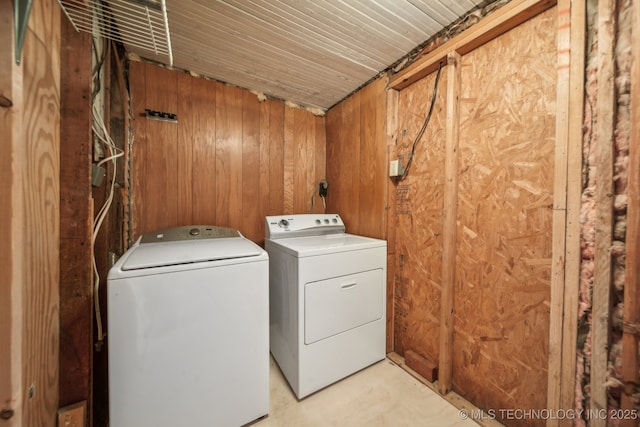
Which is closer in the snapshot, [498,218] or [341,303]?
[498,218]

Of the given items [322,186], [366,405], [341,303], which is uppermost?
[322,186]

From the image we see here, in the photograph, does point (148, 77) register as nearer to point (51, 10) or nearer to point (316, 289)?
point (51, 10)

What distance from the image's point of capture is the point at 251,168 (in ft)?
6.65

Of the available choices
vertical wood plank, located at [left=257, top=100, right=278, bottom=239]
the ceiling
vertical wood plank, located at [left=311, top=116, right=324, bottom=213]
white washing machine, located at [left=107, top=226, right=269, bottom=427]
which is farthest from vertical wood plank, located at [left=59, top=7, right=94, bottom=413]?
vertical wood plank, located at [left=311, top=116, right=324, bottom=213]

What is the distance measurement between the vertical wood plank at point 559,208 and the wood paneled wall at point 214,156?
5.87ft

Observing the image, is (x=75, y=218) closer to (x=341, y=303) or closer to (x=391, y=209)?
(x=341, y=303)

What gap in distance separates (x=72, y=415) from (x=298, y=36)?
85.7 inches

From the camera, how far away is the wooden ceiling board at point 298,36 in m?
1.19

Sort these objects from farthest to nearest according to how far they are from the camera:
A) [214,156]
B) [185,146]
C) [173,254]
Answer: [214,156]
[185,146]
[173,254]

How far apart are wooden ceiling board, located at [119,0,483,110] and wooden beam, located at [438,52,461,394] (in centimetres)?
34

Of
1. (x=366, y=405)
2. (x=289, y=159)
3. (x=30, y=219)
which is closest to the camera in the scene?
(x=30, y=219)

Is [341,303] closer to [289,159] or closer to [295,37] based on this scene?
[289,159]

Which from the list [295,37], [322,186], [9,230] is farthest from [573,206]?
[9,230]

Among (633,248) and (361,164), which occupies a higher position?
(361,164)
